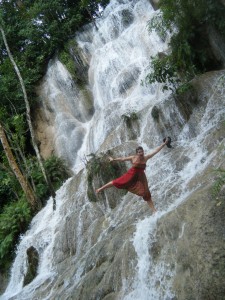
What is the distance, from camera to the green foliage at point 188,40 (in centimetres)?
1086

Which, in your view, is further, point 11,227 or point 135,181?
point 11,227

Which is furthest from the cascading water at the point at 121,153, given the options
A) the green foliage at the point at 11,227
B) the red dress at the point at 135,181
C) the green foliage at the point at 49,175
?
the green foliage at the point at 49,175

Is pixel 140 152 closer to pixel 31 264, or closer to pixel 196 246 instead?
pixel 196 246

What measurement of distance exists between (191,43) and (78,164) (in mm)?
8262

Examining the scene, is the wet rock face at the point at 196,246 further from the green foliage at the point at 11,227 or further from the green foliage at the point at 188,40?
the green foliage at the point at 11,227

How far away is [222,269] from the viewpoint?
4.48 meters

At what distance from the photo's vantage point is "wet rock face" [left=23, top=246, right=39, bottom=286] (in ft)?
32.6

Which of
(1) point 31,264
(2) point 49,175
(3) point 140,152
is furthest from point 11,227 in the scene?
(3) point 140,152

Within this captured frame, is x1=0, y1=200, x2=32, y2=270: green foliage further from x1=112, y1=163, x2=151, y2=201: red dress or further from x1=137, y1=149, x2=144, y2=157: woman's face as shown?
x1=137, y1=149, x2=144, y2=157: woman's face

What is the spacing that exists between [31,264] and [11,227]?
112 inches

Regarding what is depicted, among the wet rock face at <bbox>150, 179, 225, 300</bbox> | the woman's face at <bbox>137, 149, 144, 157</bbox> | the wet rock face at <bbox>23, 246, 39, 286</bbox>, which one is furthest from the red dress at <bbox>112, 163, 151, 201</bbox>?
the wet rock face at <bbox>23, 246, 39, 286</bbox>

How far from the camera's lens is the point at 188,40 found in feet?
38.2

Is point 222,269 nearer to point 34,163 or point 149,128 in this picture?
point 149,128

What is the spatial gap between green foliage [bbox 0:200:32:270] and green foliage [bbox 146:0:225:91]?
671cm
